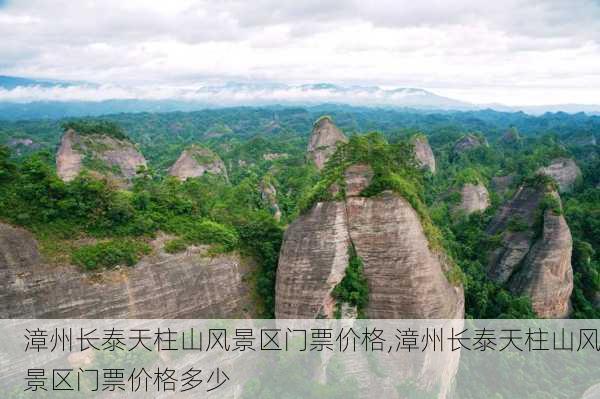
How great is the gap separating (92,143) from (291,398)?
41.4 m

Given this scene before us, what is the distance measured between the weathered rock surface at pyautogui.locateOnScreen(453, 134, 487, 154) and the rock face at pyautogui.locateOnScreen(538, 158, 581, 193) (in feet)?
87.7

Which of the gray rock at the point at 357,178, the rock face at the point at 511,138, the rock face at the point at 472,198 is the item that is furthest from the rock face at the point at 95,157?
the rock face at the point at 511,138

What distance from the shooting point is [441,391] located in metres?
21.6

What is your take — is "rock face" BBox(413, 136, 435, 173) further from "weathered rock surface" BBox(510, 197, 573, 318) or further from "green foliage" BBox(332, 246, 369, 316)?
"green foliage" BBox(332, 246, 369, 316)

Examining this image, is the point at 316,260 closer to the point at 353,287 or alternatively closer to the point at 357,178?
the point at 353,287

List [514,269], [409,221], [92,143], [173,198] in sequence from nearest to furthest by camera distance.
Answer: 1. [409,221]
2. [173,198]
3. [514,269]
4. [92,143]

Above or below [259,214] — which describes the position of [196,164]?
above

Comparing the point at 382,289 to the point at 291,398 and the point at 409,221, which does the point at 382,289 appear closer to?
the point at 409,221

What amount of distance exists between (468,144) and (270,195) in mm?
57727

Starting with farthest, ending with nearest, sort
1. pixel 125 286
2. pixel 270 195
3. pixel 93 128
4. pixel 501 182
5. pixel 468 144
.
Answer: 1. pixel 468 144
2. pixel 501 182
3. pixel 93 128
4. pixel 270 195
5. pixel 125 286

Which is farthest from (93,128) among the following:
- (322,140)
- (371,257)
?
(371,257)

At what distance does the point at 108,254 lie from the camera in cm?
1836

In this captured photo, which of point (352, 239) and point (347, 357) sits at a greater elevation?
point (352, 239)

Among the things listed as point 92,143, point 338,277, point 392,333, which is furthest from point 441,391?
point 92,143
